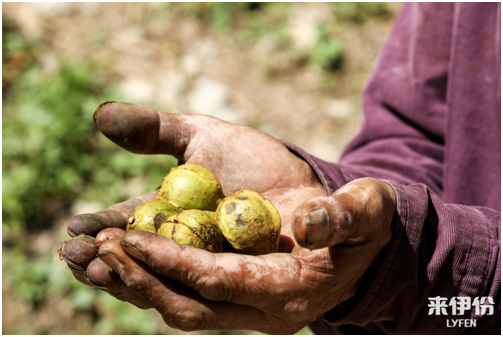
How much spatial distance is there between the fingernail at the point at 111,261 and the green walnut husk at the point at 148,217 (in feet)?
1.14

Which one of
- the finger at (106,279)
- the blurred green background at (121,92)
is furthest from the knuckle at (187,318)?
the blurred green background at (121,92)

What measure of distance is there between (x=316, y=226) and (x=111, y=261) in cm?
83

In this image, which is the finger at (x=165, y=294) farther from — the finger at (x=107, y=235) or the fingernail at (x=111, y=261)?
the finger at (x=107, y=235)

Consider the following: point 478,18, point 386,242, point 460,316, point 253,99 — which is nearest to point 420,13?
point 478,18

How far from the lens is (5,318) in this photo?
3.64 metres

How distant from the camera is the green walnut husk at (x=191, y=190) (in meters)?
2.31

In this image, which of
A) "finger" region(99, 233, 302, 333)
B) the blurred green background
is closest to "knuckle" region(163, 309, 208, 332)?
"finger" region(99, 233, 302, 333)

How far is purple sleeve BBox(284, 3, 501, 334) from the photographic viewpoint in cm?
196

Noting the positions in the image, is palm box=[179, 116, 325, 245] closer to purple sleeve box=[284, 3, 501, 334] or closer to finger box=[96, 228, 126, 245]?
purple sleeve box=[284, 3, 501, 334]

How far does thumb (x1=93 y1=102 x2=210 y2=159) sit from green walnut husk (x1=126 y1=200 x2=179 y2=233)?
1.50 ft

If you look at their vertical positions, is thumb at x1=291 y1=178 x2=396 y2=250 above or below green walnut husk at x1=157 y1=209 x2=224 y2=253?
above

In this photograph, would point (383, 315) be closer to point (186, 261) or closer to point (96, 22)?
point (186, 261)

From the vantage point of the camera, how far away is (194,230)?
2000 mm

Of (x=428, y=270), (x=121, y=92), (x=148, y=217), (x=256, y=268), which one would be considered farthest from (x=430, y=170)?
(x=121, y=92)
